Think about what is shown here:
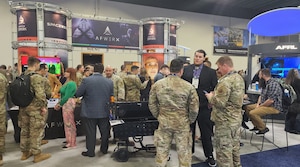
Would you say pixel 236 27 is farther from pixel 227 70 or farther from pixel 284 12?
pixel 227 70

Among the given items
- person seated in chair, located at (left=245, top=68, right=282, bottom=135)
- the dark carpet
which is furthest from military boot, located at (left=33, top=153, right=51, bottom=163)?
person seated in chair, located at (left=245, top=68, right=282, bottom=135)

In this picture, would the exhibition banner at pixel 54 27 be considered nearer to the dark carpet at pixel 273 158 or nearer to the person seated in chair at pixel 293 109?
the dark carpet at pixel 273 158

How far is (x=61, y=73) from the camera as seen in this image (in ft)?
21.6

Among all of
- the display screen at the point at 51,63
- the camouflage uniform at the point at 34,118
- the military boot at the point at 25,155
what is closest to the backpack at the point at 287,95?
the camouflage uniform at the point at 34,118

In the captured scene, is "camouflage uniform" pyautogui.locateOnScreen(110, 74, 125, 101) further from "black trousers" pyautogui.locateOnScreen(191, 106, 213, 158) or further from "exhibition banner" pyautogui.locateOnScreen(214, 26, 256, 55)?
"exhibition banner" pyautogui.locateOnScreen(214, 26, 256, 55)

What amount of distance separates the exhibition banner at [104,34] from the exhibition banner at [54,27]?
2.82 metres

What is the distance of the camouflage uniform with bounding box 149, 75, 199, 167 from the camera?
2.18m

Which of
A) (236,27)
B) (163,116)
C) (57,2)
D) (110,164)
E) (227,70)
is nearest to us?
(163,116)

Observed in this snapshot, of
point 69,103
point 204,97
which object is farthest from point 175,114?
point 69,103

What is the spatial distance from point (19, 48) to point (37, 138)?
4.39 m

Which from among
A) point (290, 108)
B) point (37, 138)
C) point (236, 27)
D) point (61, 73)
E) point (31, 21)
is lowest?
point (37, 138)

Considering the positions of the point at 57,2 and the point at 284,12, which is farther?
the point at 57,2

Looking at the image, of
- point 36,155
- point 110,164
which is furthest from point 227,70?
point 36,155

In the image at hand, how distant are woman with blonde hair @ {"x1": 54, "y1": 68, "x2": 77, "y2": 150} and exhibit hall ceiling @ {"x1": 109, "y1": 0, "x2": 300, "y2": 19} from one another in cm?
850
